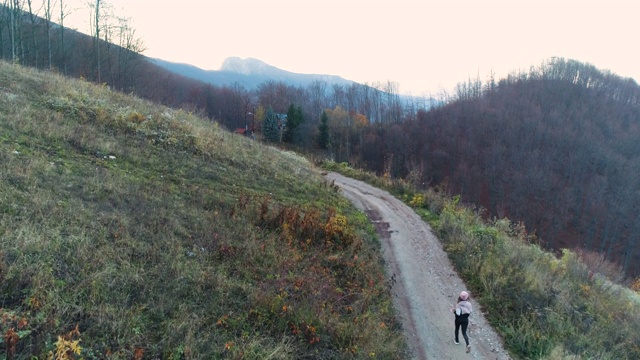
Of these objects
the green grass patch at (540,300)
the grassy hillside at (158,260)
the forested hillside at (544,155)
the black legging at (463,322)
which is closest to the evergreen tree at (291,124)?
the forested hillside at (544,155)

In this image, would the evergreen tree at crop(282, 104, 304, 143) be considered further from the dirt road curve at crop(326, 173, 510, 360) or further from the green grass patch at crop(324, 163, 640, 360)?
the green grass patch at crop(324, 163, 640, 360)

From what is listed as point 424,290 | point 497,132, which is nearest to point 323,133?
point 497,132

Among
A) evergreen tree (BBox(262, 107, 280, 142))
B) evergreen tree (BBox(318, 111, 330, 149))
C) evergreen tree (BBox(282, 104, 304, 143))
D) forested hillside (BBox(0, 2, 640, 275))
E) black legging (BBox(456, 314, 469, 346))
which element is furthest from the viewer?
evergreen tree (BBox(318, 111, 330, 149))

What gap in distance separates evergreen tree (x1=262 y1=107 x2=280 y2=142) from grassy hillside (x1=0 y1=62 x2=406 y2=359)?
153 feet

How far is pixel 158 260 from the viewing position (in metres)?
6.32

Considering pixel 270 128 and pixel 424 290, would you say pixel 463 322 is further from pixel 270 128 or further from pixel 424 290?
pixel 270 128

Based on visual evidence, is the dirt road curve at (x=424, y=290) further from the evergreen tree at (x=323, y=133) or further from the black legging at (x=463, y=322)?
the evergreen tree at (x=323, y=133)

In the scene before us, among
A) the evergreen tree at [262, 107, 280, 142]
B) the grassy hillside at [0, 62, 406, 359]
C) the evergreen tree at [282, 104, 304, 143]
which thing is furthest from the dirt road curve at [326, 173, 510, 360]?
the evergreen tree at [282, 104, 304, 143]

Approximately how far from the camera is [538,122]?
282ft

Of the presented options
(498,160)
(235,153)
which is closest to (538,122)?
(498,160)

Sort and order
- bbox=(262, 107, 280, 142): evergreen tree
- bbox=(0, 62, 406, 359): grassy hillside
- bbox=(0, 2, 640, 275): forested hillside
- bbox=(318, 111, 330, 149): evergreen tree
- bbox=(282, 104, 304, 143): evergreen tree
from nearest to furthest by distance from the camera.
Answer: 1. bbox=(0, 62, 406, 359): grassy hillside
2. bbox=(0, 2, 640, 275): forested hillside
3. bbox=(262, 107, 280, 142): evergreen tree
4. bbox=(282, 104, 304, 143): evergreen tree
5. bbox=(318, 111, 330, 149): evergreen tree

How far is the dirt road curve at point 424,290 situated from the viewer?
766 centimetres

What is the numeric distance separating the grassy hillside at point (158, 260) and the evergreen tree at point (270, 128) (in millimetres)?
46618

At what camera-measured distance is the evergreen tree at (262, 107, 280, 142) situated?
196 ft
